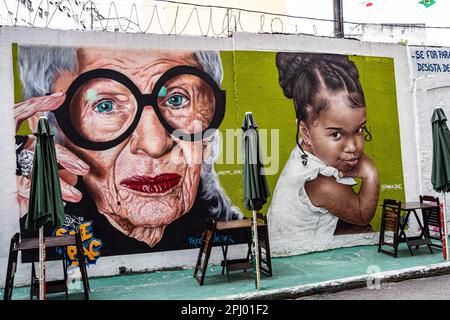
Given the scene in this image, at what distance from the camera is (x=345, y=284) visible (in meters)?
6.78

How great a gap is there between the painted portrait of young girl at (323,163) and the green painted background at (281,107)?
167 mm

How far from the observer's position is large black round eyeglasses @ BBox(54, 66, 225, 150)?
7.93 m

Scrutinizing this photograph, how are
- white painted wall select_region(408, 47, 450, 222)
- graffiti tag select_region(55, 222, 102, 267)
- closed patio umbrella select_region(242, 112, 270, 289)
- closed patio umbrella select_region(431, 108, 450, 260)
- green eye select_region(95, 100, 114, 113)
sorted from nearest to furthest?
closed patio umbrella select_region(242, 112, 270, 289) < graffiti tag select_region(55, 222, 102, 267) < closed patio umbrella select_region(431, 108, 450, 260) < green eye select_region(95, 100, 114, 113) < white painted wall select_region(408, 47, 450, 222)

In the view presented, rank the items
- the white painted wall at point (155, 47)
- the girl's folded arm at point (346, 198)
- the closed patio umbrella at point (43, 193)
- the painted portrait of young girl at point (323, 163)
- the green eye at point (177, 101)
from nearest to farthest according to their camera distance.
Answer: the closed patio umbrella at point (43, 193) < the white painted wall at point (155, 47) < the green eye at point (177, 101) < the painted portrait of young girl at point (323, 163) < the girl's folded arm at point (346, 198)

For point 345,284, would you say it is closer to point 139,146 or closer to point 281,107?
point 281,107

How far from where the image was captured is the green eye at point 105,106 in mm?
8047

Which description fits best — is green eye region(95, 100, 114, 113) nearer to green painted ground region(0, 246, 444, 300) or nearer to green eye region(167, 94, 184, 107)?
green eye region(167, 94, 184, 107)

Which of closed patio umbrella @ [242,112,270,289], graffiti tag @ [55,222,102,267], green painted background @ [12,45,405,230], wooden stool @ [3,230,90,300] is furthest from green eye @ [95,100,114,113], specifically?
closed patio umbrella @ [242,112,270,289]

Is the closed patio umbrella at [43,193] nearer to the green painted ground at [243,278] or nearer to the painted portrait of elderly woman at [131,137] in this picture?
the green painted ground at [243,278]

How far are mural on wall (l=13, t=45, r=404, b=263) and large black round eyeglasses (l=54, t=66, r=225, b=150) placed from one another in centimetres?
2

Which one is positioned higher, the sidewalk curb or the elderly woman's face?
the elderly woman's face

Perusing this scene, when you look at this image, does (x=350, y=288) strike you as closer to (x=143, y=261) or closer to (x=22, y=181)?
(x=143, y=261)

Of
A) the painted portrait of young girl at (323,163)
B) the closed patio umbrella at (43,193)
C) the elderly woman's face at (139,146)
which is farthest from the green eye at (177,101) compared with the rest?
the closed patio umbrella at (43,193)

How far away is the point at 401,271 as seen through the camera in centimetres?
716
